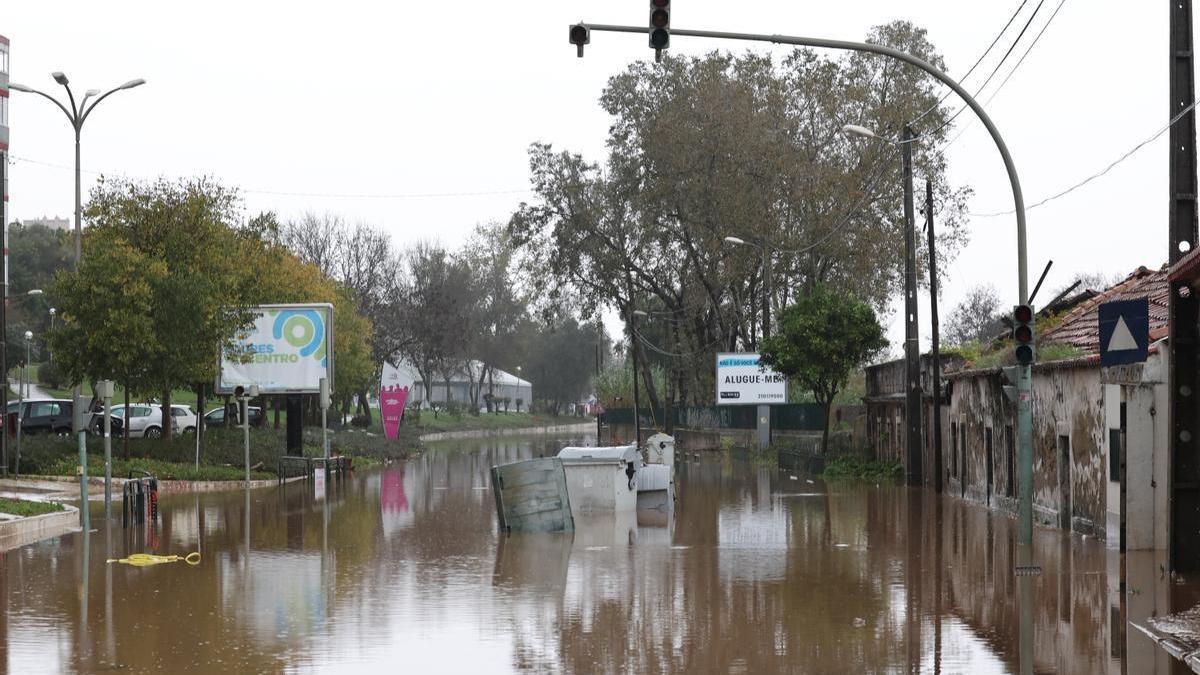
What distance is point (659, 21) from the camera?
50.3ft

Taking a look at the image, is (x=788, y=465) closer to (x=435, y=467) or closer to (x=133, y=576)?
(x=435, y=467)

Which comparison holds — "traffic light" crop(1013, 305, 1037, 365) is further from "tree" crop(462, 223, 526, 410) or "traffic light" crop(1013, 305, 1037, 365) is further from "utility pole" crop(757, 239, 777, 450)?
"tree" crop(462, 223, 526, 410)

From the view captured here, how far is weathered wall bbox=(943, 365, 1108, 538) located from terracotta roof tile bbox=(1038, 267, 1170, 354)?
85cm

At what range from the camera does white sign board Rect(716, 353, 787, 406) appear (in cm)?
6244

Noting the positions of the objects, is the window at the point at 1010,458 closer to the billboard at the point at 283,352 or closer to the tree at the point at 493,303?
the billboard at the point at 283,352

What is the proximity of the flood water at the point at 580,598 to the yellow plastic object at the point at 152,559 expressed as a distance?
41 cm

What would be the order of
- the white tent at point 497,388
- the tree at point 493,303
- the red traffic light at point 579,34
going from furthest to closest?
the white tent at point 497,388, the tree at point 493,303, the red traffic light at point 579,34

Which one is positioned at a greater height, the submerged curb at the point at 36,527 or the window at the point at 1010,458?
the window at the point at 1010,458

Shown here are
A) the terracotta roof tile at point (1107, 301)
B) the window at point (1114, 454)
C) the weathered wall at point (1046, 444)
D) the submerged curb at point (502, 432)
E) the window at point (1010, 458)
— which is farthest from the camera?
the submerged curb at point (502, 432)

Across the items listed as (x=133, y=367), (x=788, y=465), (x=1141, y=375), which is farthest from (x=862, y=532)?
(x=788, y=465)

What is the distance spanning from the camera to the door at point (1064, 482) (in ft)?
79.7

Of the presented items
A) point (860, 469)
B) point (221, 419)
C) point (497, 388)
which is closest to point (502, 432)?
point (497, 388)

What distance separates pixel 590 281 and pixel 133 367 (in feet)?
98.1

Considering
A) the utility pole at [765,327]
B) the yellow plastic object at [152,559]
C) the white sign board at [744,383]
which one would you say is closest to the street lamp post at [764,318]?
the utility pole at [765,327]
